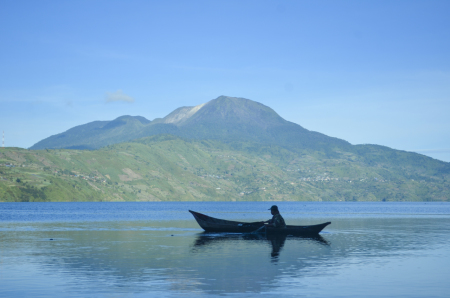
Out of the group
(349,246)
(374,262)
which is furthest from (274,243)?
(374,262)

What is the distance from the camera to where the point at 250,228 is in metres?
67.2

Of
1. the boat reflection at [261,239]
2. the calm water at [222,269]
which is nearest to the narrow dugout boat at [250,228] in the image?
the boat reflection at [261,239]

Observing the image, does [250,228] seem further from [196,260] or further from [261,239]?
[196,260]

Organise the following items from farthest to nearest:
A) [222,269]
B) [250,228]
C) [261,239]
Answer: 1. [250,228]
2. [261,239]
3. [222,269]

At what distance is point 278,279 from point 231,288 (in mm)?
4535

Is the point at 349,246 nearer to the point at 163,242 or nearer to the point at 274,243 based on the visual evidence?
the point at 274,243

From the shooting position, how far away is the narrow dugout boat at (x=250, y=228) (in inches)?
2576

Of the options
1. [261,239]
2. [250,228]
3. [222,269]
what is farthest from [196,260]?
[250,228]

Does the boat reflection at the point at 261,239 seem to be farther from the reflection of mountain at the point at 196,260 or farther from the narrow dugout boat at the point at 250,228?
the narrow dugout boat at the point at 250,228

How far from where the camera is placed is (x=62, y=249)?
4891cm

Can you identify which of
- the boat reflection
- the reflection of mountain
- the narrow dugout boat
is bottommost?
the boat reflection

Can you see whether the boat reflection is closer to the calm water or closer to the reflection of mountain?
the reflection of mountain

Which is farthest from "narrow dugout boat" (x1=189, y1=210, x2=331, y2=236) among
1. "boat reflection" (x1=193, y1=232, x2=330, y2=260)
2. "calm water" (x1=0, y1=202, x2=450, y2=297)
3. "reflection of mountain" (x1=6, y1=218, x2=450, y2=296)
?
"calm water" (x1=0, y1=202, x2=450, y2=297)

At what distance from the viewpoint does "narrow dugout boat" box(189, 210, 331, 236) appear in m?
65.4
